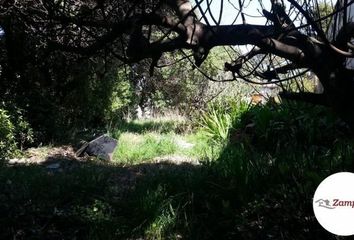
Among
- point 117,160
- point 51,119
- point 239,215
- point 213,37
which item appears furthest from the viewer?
point 51,119

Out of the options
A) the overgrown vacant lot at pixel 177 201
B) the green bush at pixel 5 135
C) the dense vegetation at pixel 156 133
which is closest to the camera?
the dense vegetation at pixel 156 133

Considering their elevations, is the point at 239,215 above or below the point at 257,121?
below

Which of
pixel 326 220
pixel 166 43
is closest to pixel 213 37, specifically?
pixel 166 43

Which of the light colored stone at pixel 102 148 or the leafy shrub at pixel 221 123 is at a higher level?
the leafy shrub at pixel 221 123

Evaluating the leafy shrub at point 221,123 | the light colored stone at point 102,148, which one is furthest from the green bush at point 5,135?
the leafy shrub at point 221,123

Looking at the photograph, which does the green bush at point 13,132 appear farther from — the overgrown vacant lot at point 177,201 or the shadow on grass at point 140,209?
the shadow on grass at point 140,209

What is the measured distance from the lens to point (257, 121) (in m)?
7.98

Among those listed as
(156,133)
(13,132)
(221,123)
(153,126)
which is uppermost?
(221,123)

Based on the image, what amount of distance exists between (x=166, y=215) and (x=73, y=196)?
1.10 meters

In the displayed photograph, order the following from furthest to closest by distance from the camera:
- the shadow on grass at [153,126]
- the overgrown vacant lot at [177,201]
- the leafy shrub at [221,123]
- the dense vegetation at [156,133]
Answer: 1. the shadow on grass at [153,126]
2. the leafy shrub at [221,123]
3. the overgrown vacant lot at [177,201]
4. the dense vegetation at [156,133]

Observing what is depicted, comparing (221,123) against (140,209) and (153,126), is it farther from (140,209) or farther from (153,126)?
(140,209)

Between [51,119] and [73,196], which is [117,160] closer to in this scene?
[51,119]

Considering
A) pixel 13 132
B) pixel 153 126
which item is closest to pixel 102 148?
pixel 13 132

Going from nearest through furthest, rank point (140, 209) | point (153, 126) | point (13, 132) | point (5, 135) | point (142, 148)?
point (140, 209)
point (5, 135)
point (13, 132)
point (142, 148)
point (153, 126)
